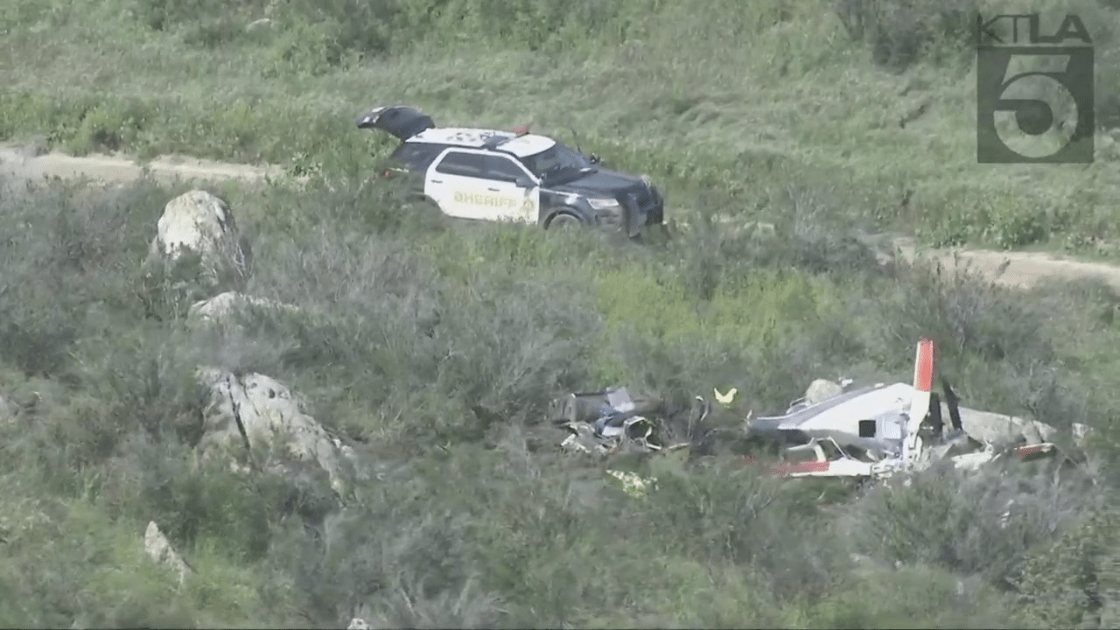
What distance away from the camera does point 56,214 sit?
17078 millimetres

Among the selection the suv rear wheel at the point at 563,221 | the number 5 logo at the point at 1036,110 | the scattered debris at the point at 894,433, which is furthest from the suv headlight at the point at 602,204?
the number 5 logo at the point at 1036,110

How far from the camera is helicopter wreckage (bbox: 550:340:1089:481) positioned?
11.3 metres

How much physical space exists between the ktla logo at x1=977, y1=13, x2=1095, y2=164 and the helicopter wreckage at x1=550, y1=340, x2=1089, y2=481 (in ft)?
34.4

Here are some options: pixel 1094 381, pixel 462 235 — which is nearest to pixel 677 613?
pixel 1094 381

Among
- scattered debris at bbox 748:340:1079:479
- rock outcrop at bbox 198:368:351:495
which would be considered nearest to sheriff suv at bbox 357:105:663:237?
scattered debris at bbox 748:340:1079:479

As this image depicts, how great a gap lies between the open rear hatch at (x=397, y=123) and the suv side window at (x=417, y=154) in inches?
44.4

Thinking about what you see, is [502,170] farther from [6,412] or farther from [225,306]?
[6,412]

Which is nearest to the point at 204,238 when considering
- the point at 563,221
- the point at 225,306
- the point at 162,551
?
the point at 225,306

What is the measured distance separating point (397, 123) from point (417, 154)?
166 centimetres

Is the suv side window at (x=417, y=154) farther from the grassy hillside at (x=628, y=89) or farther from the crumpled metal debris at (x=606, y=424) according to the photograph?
the crumpled metal debris at (x=606, y=424)

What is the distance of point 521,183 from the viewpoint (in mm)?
18453

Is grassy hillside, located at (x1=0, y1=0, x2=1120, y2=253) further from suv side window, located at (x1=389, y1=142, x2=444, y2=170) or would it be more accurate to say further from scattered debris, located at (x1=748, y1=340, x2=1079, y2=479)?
scattered debris, located at (x1=748, y1=340, x2=1079, y2=479)

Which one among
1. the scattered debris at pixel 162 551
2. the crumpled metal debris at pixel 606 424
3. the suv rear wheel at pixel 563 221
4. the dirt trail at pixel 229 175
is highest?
the scattered debris at pixel 162 551

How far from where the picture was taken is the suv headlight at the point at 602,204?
18141 millimetres
